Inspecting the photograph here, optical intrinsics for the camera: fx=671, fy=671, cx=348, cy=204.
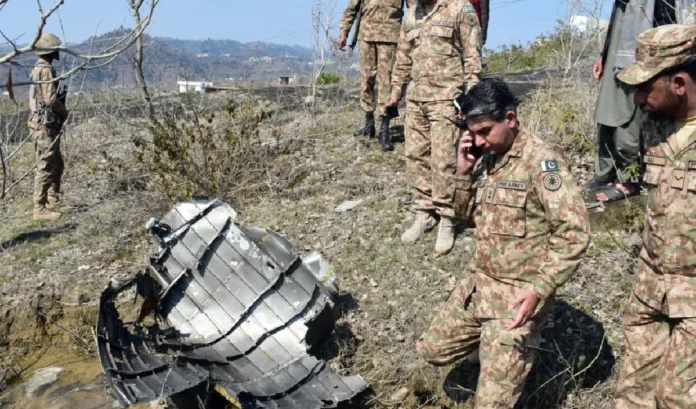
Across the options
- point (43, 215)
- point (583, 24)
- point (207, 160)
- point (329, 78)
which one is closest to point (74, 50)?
point (207, 160)

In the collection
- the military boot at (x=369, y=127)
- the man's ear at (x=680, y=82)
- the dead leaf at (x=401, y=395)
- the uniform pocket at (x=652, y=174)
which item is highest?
the man's ear at (x=680, y=82)

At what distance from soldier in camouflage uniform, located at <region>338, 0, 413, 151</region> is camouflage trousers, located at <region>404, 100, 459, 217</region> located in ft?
5.14

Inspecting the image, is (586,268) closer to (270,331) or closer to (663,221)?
(663,221)

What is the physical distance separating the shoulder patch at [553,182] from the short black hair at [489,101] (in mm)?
304

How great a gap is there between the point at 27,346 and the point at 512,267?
153 inches

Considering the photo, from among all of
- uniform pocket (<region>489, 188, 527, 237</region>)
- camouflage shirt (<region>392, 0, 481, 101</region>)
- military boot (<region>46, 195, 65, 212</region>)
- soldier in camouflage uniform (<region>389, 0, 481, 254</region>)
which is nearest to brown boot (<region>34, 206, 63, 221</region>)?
military boot (<region>46, 195, 65, 212</region>)

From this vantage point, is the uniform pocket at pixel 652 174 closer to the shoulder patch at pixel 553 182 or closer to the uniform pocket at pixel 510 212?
the shoulder patch at pixel 553 182

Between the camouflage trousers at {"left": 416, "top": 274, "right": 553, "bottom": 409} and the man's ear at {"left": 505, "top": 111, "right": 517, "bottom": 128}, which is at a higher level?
the man's ear at {"left": 505, "top": 111, "right": 517, "bottom": 128}

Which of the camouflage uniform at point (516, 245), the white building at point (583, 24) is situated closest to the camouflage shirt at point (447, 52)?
the camouflage uniform at point (516, 245)

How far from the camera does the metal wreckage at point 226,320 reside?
3592mm

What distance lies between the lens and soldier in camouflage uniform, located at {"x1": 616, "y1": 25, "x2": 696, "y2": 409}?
2457 mm

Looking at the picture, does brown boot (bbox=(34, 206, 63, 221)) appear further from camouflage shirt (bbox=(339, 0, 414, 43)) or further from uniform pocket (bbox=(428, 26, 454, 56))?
uniform pocket (bbox=(428, 26, 454, 56))

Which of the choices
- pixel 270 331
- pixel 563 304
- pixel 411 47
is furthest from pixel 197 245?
pixel 563 304

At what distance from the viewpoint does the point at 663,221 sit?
2609 millimetres
